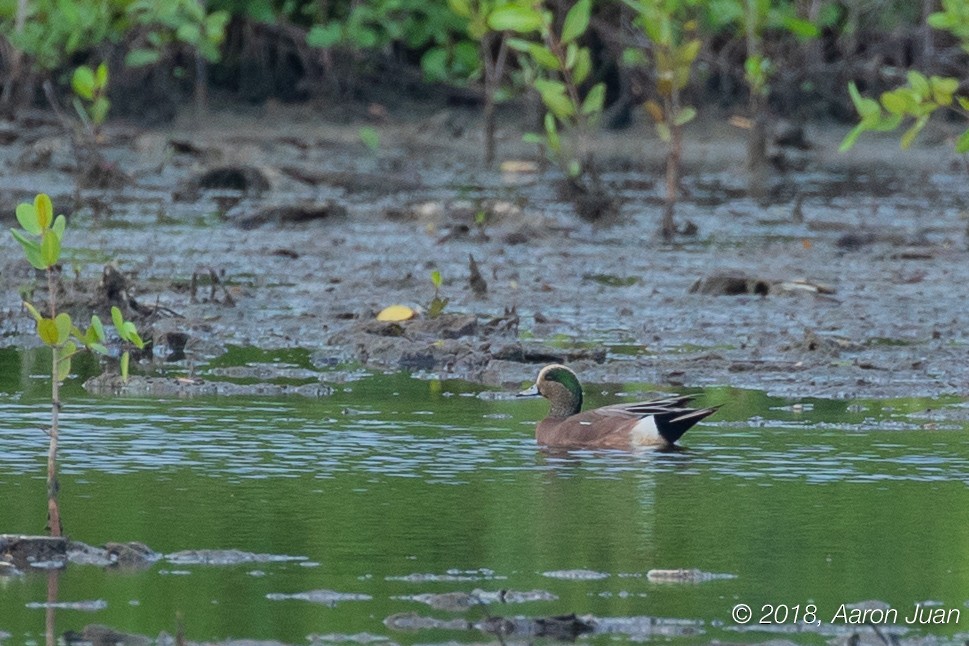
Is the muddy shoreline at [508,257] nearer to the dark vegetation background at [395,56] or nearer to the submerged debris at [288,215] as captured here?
the submerged debris at [288,215]

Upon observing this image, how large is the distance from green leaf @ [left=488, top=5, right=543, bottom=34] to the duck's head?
4.58 metres

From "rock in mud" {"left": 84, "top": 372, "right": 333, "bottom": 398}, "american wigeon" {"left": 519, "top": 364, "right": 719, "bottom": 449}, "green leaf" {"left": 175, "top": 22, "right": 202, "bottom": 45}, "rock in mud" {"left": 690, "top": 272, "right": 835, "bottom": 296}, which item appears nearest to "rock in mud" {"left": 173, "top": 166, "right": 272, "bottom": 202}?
"green leaf" {"left": 175, "top": 22, "right": 202, "bottom": 45}

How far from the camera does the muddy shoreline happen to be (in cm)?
844

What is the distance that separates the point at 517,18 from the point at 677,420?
5295 mm

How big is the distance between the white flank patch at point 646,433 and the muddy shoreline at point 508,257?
50.0 inches

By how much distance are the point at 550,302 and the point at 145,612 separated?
6155 mm

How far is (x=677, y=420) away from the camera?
6.48 metres

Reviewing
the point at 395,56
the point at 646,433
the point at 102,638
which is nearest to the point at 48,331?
the point at 102,638

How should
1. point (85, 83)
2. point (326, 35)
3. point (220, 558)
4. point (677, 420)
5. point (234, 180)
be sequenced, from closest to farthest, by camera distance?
point (220, 558) → point (677, 420) → point (85, 83) → point (234, 180) → point (326, 35)

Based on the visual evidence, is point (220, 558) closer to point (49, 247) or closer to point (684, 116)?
point (49, 247)

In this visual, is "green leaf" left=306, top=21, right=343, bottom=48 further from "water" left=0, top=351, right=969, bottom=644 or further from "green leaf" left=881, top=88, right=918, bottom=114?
"green leaf" left=881, top=88, right=918, bottom=114

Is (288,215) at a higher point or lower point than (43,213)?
lower

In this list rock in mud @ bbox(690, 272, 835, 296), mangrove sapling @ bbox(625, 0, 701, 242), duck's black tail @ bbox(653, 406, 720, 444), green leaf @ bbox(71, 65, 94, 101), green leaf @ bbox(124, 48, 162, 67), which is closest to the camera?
duck's black tail @ bbox(653, 406, 720, 444)

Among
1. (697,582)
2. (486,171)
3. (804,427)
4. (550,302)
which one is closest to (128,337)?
(697,582)
